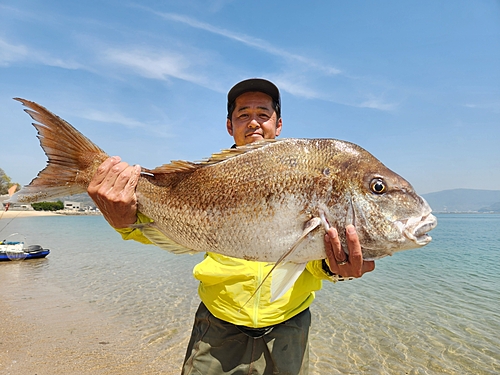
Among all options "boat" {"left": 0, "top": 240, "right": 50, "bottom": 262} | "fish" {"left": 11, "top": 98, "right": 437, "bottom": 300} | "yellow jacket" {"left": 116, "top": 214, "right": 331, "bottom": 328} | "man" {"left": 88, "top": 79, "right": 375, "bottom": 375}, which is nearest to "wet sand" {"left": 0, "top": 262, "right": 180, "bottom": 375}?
"man" {"left": 88, "top": 79, "right": 375, "bottom": 375}

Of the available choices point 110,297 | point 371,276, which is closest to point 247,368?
point 110,297

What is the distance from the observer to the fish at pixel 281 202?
6.91 feet

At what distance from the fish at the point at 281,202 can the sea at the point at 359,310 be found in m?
5.10

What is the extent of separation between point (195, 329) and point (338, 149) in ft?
6.66

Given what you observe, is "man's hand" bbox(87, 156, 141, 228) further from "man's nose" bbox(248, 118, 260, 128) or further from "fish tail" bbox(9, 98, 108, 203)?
"man's nose" bbox(248, 118, 260, 128)

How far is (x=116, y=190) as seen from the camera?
246cm

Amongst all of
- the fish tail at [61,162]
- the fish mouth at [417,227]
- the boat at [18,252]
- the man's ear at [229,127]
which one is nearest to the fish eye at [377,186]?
the fish mouth at [417,227]

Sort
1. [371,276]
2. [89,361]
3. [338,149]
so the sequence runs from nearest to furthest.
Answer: [338,149], [89,361], [371,276]

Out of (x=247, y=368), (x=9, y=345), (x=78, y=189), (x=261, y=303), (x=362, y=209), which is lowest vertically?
(x=9, y=345)

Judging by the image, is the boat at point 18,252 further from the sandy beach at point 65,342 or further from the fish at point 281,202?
the fish at point 281,202

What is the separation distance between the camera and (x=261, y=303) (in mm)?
2580

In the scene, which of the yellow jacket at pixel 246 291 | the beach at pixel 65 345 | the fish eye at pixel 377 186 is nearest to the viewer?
the fish eye at pixel 377 186

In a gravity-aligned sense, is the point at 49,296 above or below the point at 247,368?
below

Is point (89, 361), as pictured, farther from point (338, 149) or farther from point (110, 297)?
point (338, 149)
